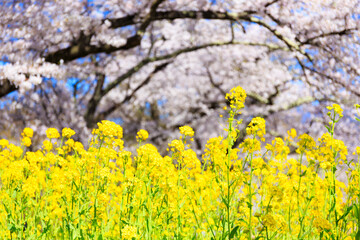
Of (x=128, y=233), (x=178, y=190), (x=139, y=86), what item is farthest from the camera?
(x=139, y=86)

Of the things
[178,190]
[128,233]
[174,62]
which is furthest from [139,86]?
[128,233]

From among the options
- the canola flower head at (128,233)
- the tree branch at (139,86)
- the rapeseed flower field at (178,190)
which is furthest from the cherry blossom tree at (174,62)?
the canola flower head at (128,233)

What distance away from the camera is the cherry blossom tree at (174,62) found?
7.91 meters

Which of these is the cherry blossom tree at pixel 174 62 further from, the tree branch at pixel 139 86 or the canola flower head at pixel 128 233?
the canola flower head at pixel 128 233

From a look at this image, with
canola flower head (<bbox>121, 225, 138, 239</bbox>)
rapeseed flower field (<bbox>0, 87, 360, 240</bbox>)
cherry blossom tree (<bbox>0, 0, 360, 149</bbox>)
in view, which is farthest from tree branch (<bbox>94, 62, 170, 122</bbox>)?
canola flower head (<bbox>121, 225, 138, 239</bbox>)

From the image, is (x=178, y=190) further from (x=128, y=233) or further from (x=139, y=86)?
(x=139, y=86)

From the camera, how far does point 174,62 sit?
396 inches

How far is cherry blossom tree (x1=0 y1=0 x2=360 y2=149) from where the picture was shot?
7910 mm

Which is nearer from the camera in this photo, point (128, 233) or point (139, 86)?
point (128, 233)

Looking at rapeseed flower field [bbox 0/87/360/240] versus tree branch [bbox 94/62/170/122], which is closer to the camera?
rapeseed flower field [bbox 0/87/360/240]

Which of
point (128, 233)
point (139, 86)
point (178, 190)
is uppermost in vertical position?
point (128, 233)

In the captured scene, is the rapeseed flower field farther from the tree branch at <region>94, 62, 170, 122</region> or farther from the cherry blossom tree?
the tree branch at <region>94, 62, 170, 122</region>

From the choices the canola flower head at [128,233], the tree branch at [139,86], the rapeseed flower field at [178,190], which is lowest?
the tree branch at [139,86]

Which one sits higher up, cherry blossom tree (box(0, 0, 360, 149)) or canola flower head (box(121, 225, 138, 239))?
canola flower head (box(121, 225, 138, 239))
